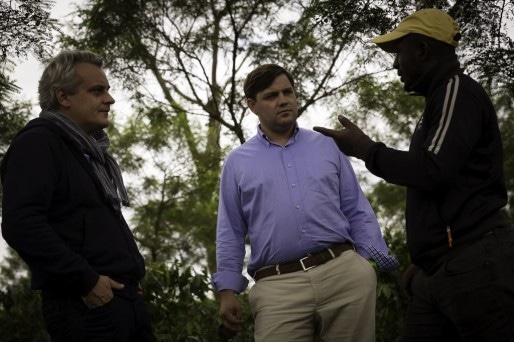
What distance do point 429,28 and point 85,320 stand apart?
6.28 feet

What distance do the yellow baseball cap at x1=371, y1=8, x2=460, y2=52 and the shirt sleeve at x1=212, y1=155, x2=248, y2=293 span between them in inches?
47.0

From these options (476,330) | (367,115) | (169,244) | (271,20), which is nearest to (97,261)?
(476,330)

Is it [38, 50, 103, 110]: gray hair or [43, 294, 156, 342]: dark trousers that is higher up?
[38, 50, 103, 110]: gray hair

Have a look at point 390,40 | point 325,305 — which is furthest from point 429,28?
point 325,305

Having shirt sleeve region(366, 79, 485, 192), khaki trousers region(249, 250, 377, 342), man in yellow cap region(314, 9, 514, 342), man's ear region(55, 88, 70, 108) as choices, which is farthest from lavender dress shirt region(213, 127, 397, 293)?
man's ear region(55, 88, 70, 108)

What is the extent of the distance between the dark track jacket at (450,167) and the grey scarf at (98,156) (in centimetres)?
117

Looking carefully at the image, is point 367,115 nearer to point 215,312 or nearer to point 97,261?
point 215,312

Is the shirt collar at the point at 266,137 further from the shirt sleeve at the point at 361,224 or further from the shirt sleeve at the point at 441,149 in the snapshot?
the shirt sleeve at the point at 441,149

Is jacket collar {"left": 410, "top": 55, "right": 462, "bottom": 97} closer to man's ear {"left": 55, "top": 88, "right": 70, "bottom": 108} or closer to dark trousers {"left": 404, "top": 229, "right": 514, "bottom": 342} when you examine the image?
dark trousers {"left": 404, "top": 229, "right": 514, "bottom": 342}

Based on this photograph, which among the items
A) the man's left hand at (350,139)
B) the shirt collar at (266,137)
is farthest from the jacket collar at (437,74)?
the shirt collar at (266,137)

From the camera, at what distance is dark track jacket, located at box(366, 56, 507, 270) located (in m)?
3.23

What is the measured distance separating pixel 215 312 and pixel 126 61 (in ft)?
26.9

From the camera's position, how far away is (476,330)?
3.28 m

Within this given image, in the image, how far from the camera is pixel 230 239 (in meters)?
4.29
